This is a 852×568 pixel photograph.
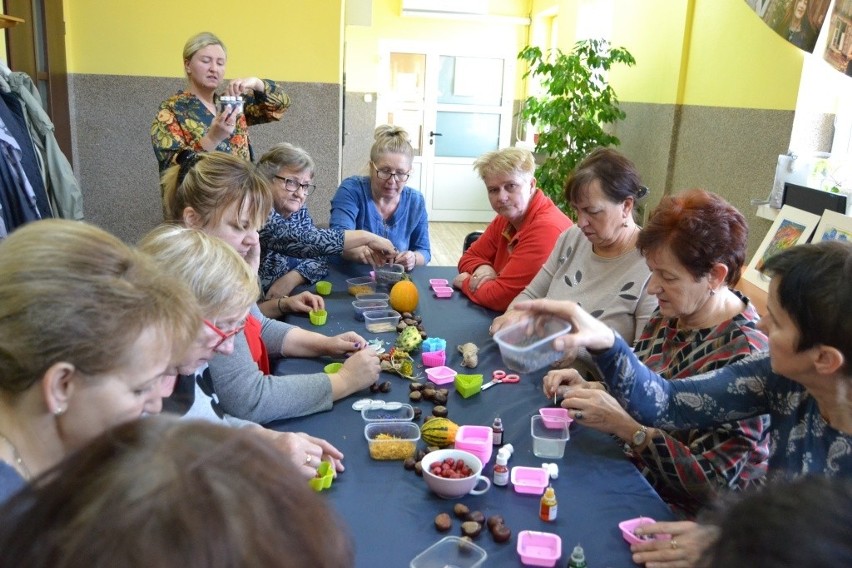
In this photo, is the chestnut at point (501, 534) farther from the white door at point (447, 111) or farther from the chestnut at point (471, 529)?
the white door at point (447, 111)

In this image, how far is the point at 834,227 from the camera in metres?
2.58

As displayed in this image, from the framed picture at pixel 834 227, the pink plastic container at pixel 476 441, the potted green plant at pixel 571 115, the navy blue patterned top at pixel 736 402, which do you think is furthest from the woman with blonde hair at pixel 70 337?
the potted green plant at pixel 571 115

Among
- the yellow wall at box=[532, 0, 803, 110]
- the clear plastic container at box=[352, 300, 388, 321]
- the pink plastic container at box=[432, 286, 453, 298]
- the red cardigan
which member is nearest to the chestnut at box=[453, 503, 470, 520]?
the clear plastic container at box=[352, 300, 388, 321]

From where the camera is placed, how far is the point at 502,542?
1.30 meters

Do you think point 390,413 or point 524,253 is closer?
point 390,413

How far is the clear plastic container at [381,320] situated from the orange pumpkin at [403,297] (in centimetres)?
10

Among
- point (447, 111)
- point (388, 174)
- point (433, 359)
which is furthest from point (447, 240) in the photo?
point (433, 359)

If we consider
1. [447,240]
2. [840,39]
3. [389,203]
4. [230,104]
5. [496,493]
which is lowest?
[447,240]

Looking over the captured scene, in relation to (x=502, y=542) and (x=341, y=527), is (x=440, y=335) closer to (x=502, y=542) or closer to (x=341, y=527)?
(x=502, y=542)

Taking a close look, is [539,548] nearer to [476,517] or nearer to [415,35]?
[476,517]

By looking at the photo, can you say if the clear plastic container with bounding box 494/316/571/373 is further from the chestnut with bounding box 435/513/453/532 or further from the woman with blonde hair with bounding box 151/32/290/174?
the woman with blonde hair with bounding box 151/32/290/174

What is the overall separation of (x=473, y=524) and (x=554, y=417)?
1.71ft

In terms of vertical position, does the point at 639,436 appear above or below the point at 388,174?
below

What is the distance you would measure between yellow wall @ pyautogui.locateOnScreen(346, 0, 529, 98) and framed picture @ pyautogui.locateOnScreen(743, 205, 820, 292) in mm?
5702
